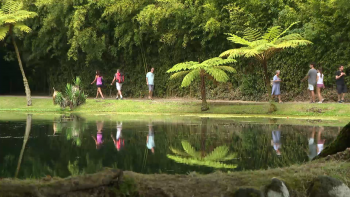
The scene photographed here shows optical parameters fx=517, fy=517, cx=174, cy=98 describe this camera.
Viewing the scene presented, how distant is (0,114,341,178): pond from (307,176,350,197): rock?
281cm

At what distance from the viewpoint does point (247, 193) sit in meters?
6.27

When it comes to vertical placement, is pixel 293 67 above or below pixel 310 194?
above

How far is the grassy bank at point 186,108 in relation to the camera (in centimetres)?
2170

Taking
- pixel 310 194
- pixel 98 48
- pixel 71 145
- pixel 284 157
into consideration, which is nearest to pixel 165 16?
pixel 98 48

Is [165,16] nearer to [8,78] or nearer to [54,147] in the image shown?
[54,147]

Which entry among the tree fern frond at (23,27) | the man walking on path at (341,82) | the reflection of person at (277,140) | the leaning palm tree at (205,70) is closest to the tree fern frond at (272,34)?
the leaning palm tree at (205,70)

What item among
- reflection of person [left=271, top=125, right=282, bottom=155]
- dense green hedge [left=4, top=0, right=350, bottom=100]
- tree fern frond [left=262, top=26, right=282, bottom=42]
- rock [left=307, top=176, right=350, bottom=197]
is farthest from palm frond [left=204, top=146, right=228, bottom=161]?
dense green hedge [left=4, top=0, right=350, bottom=100]

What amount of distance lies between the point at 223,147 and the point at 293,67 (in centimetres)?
1490

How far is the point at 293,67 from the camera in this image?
2659 cm

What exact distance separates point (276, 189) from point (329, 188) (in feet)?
2.35

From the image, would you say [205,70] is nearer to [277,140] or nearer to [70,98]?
[70,98]

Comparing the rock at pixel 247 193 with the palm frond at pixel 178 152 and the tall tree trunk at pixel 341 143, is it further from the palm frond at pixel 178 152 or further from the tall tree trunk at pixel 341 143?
the palm frond at pixel 178 152

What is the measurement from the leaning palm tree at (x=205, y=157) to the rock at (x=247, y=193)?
3260 millimetres

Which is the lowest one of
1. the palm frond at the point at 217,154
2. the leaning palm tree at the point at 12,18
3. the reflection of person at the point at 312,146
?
the palm frond at the point at 217,154
